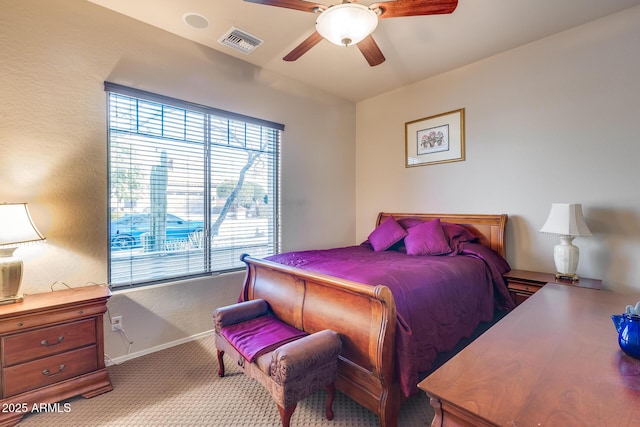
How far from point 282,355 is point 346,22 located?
2.01 m

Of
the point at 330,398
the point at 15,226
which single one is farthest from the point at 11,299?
the point at 330,398

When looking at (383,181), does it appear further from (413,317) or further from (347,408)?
(347,408)

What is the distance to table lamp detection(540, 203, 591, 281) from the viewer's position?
2.42 meters

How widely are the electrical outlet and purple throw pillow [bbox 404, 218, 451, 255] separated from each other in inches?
110

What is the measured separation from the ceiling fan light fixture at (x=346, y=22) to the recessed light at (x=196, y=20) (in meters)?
1.28

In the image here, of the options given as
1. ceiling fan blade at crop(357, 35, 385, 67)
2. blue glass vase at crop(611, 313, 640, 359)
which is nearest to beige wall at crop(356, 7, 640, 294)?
ceiling fan blade at crop(357, 35, 385, 67)

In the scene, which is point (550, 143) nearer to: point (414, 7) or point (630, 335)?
point (414, 7)

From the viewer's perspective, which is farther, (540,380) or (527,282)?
(527,282)

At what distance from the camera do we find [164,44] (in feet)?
9.14

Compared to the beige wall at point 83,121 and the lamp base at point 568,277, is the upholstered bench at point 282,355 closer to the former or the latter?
the beige wall at point 83,121

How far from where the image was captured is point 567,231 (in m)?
2.41

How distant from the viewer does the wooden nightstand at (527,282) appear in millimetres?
2518

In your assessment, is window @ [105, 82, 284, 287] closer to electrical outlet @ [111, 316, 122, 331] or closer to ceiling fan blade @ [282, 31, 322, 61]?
electrical outlet @ [111, 316, 122, 331]

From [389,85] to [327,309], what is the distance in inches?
127
